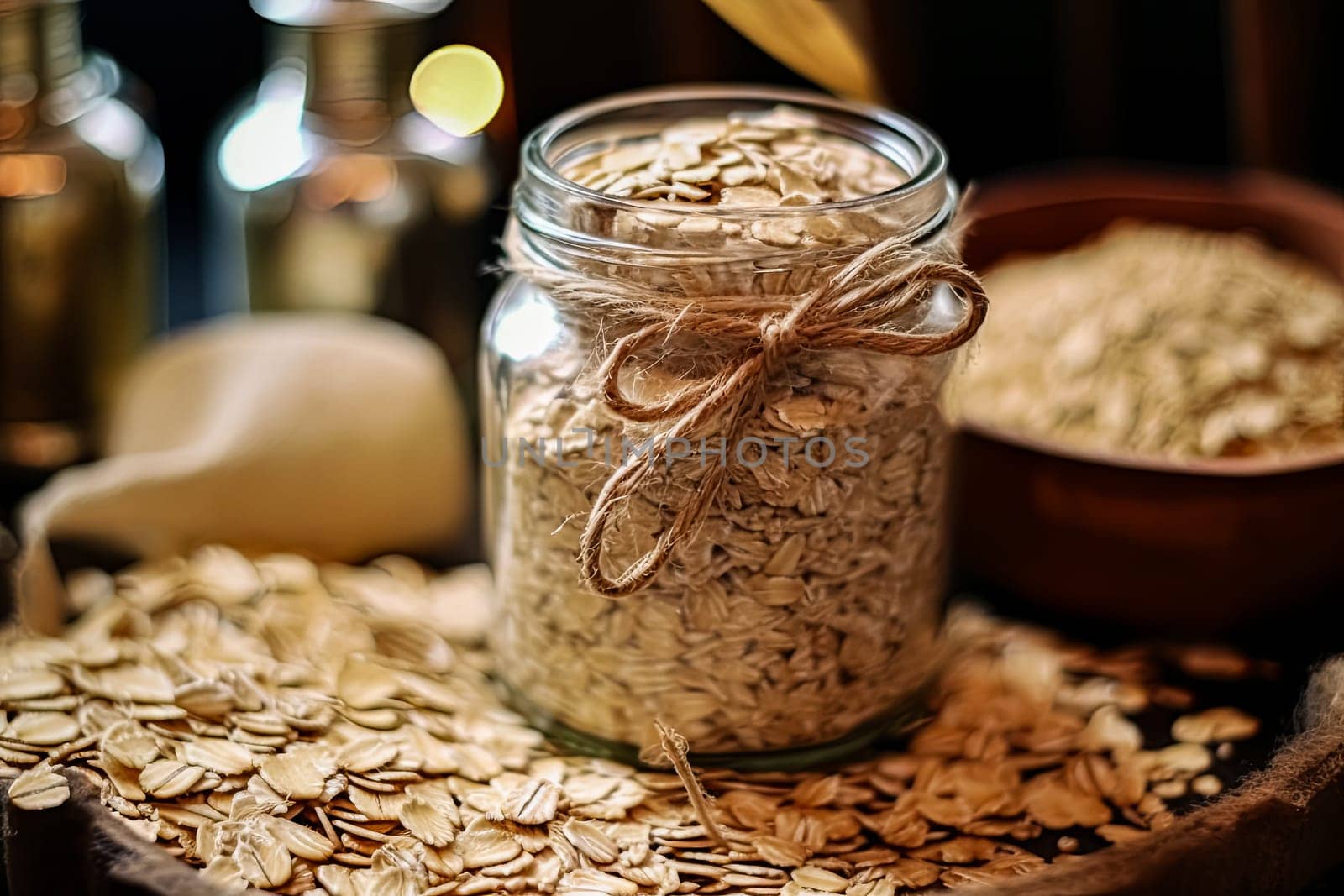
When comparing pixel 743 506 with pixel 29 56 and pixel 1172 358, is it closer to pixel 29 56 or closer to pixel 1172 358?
pixel 1172 358

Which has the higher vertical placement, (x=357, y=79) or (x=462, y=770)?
(x=357, y=79)

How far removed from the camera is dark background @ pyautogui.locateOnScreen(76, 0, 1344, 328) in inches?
46.6

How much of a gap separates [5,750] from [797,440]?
43 cm

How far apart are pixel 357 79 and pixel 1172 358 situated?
2.22ft

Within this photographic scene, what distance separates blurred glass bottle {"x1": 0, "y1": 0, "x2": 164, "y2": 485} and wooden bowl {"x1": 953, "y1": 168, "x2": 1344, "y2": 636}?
0.66m

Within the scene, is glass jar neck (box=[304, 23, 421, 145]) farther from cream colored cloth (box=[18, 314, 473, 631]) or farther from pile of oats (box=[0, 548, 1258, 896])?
pile of oats (box=[0, 548, 1258, 896])

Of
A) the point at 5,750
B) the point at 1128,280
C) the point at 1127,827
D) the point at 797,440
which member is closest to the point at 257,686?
the point at 5,750

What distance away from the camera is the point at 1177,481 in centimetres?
83

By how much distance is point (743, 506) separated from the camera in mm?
696

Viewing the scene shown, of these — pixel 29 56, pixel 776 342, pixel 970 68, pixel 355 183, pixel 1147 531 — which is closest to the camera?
pixel 776 342

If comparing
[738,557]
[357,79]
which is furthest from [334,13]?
[738,557]

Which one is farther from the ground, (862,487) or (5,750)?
(862,487)

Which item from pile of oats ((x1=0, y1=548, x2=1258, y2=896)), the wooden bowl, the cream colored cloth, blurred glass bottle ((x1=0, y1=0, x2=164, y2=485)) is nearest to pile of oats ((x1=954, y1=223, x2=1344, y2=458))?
the wooden bowl

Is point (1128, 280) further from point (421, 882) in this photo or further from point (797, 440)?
point (421, 882)
